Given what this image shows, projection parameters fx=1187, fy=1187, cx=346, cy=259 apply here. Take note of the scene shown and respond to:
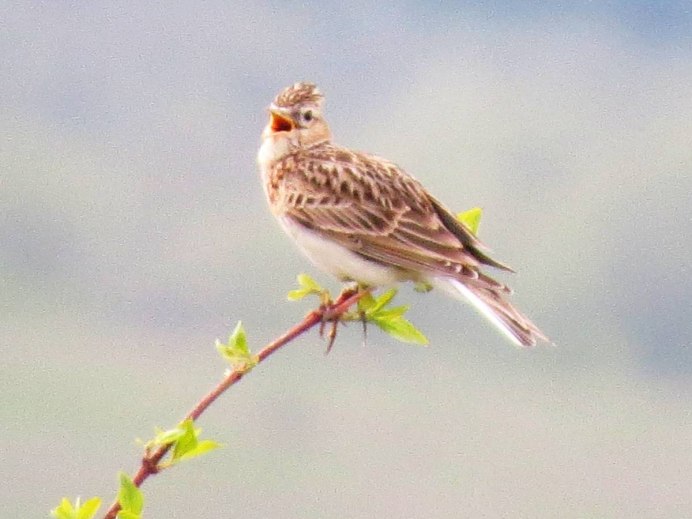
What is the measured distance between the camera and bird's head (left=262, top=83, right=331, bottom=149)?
249 inches

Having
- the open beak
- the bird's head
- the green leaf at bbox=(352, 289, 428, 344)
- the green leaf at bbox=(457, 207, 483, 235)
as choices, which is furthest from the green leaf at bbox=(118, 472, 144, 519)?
the open beak

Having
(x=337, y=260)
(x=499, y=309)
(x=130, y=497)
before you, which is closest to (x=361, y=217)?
(x=337, y=260)

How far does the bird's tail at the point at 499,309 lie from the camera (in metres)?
4.28

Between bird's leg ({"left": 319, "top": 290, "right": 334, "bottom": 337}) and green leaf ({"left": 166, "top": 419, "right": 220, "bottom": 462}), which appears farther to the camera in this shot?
bird's leg ({"left": 319, "top": 290, "right": 334, "bottom": 337})

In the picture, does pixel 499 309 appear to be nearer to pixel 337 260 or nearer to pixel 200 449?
pixel 337 260

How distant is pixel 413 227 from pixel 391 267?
1.02 feet

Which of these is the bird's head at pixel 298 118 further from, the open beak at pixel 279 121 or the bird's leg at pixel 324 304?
the bird's leg at pixel 324 304

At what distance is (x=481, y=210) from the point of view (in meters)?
4.21

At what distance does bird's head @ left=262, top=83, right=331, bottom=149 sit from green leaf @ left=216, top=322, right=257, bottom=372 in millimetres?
3138

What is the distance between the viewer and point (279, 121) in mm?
6570

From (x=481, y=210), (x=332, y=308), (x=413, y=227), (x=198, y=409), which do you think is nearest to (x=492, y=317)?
(x=481, y=210)

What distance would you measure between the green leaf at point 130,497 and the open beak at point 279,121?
12.7ft

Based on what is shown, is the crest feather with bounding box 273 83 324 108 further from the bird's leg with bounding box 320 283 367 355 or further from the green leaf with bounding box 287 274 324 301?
the green leaf with bounding box 287 274 324 301

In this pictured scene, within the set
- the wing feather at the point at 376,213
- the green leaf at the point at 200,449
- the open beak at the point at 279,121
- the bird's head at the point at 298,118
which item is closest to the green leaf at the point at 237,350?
the green leaf at the point at 200,449
